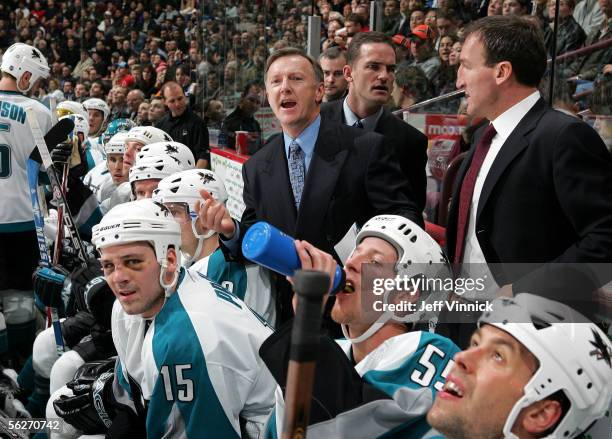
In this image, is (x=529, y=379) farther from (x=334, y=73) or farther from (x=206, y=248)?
(x=334, y=73)

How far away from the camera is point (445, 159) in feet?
14.0

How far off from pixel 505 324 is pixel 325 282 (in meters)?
0.66

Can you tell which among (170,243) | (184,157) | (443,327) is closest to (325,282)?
(443,327)

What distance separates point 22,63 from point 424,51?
243cm

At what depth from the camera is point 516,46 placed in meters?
2.26

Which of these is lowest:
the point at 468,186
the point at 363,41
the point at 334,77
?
the point at 468,186

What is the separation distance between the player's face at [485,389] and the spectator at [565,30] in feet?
6.82

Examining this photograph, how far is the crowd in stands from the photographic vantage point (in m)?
3.46

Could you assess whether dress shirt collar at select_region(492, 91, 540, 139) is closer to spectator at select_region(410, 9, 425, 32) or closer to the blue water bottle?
the blue water bottle

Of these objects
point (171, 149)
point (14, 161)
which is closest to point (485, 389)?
point (171, 149)

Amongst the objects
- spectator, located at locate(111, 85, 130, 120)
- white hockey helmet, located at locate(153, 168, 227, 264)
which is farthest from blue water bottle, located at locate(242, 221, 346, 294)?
spectator, located at locate(111, 85, 130, 120)

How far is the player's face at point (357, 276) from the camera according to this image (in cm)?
207

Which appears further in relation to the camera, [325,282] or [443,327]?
[443,327]

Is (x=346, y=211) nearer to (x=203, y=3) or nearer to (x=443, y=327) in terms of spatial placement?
(x=443, y=327)
